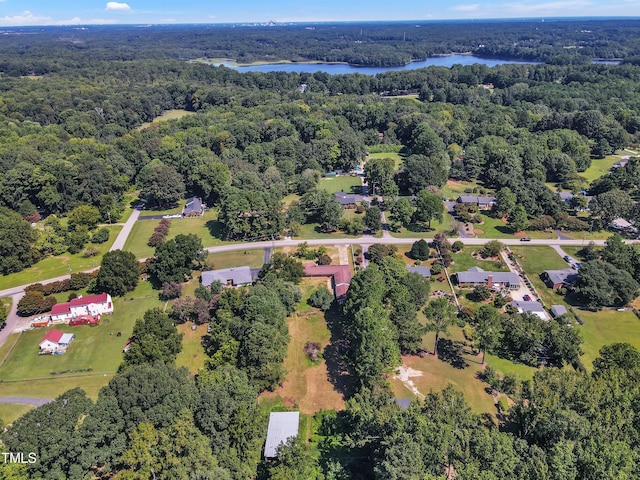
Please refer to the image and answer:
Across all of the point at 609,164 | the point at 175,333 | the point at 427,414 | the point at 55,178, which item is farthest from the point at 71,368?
the point at 609,164

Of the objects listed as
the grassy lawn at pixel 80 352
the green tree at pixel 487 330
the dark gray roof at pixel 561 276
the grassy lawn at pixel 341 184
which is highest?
the green tree at pixel 487 330

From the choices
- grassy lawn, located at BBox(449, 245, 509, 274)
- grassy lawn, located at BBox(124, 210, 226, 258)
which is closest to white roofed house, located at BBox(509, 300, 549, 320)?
grassy lawn, located at BBox(449, 245, 509, 274)

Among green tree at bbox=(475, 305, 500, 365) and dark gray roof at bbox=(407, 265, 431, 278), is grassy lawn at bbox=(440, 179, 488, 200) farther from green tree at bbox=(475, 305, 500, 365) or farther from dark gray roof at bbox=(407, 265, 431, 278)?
green tree at bbox=(475, 305, 500, 365)

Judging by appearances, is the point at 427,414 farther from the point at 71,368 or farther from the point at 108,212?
the point at 108,212

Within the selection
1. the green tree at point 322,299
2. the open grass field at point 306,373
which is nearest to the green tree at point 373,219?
the green tree at point 322,299

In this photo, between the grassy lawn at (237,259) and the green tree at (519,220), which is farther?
the green tree at (519,220)

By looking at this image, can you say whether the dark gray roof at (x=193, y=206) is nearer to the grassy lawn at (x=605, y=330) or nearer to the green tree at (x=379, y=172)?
the green tree at (x=379, y=172)
